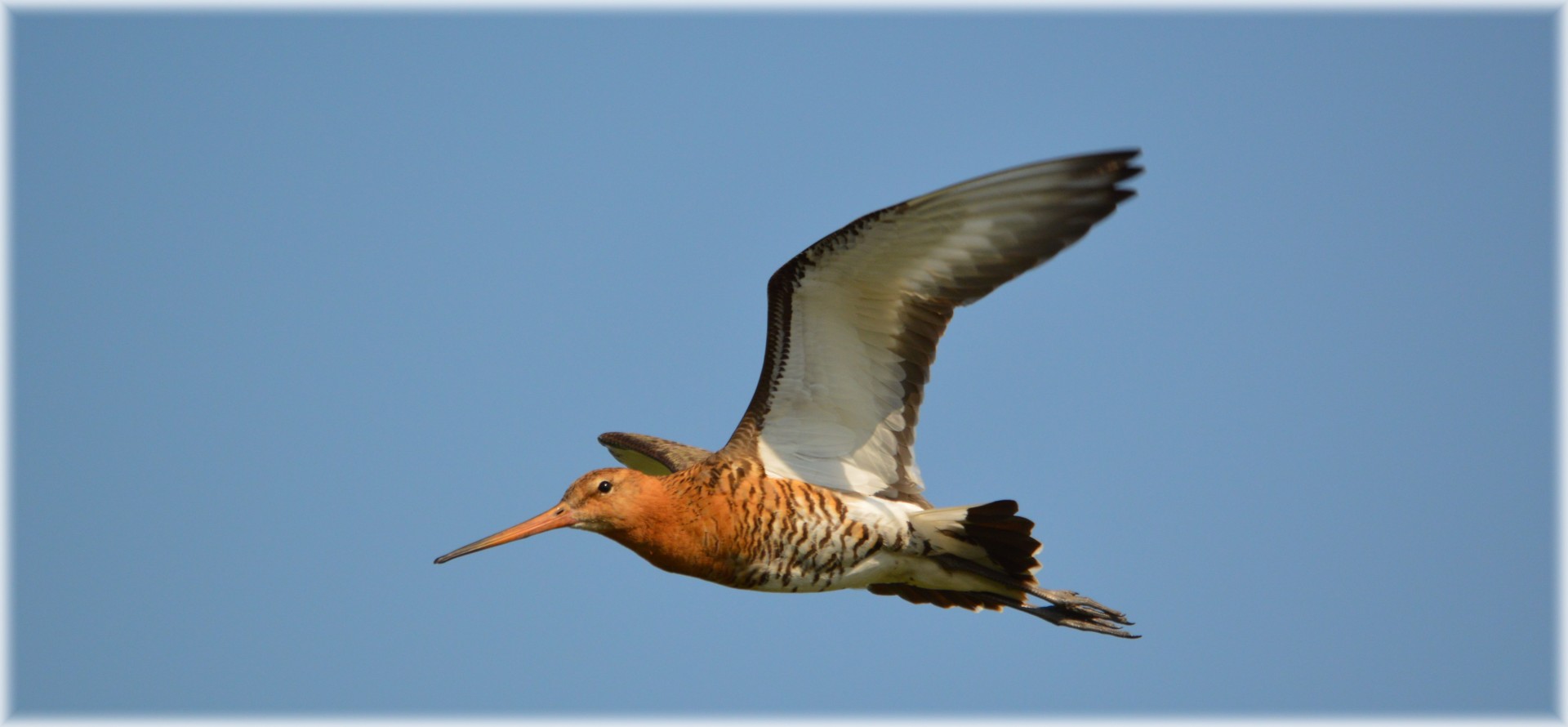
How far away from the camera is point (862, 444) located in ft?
31.8

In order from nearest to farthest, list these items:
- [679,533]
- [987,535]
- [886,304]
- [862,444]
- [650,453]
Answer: [679,533] → [987,535] → [886,304] → [862,444] → [650,453]

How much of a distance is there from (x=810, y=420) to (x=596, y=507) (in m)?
1.67

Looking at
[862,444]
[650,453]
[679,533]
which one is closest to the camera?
[679,533]

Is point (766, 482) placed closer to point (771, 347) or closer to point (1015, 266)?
point (771, 347)

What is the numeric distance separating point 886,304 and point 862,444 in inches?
42.8

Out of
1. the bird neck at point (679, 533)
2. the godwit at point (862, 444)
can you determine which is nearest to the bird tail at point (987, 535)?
the godwit at point (862, 444)

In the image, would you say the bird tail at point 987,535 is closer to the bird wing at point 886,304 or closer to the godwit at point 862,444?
the godwit at point 862,444

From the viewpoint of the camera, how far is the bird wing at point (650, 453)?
1066cm

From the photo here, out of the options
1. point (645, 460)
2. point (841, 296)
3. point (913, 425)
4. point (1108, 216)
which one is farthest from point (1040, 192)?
point (645, 460)

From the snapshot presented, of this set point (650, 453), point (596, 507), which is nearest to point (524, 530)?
point (596, 507)

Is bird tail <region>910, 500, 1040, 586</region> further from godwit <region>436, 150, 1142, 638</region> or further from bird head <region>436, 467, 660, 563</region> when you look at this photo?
bird head <region>436, 467, 660, 563</region>

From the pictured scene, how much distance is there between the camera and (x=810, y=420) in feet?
31.6

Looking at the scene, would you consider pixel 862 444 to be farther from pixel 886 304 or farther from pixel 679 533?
pixel 679 533

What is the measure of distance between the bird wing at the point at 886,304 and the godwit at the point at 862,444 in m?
0.01
